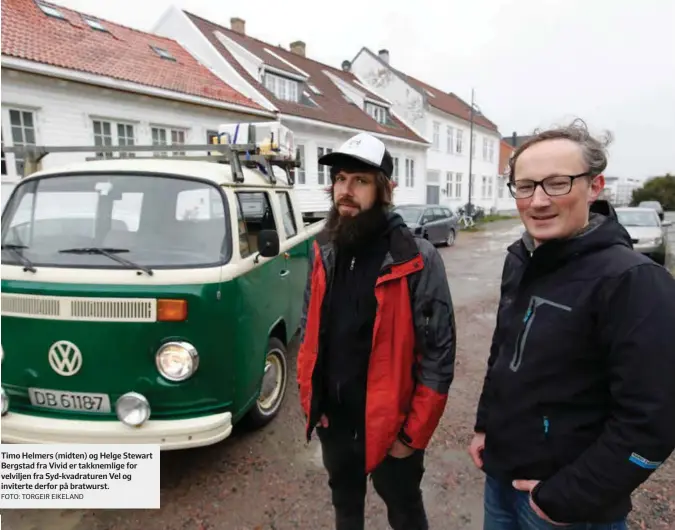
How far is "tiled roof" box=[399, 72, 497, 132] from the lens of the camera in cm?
3091

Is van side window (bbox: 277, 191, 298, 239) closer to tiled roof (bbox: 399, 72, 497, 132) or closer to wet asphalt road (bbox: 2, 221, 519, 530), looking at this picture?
wet asphalt road (bbox: 2, 221, 519, 530)

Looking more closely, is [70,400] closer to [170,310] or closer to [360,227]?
[170,310]

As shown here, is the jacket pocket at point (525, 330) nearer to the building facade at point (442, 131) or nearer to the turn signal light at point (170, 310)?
the turn signal light at point (170, 310)

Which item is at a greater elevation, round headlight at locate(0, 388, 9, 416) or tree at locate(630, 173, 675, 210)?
tree at locate(630, 173, 675, 210)

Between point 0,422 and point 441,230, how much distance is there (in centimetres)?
1486

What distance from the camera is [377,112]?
25.9 m

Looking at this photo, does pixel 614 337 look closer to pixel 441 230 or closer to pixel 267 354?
pixel 267 354

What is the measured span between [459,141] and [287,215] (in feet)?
103

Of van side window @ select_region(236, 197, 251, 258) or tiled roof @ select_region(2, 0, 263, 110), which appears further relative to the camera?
tiled roof @ select_region(2, 0, 263, 110)

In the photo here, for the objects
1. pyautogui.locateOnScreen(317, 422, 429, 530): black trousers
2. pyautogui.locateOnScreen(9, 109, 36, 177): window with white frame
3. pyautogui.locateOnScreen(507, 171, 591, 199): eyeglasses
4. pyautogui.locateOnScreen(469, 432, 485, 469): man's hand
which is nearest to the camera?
pyautogui.locateOnScreen(507, 171, 591, 199): eyeglasses

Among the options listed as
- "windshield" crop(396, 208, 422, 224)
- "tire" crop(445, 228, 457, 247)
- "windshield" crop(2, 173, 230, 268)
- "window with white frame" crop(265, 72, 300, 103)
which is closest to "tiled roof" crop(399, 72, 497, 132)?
"window with white frame" crop(265, 72, 300, 103)

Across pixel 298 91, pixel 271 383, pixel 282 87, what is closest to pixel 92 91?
pixel 282 87

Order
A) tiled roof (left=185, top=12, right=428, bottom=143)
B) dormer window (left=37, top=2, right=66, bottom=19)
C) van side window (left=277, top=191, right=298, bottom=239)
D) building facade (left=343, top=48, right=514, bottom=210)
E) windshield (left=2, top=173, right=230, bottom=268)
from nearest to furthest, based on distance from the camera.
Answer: windshield (left=2, top=173, right=230, bottom=268), van side window (left=277, top=191, right=298, bottom=239), dormer window (left=37, top=2, right=66, bottom=19), tiled roof (left=185, top=12, right=428, bottom=143), building facade (left=343, top=48, right=514, bottom=210)

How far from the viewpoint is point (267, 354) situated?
3.65 metres
